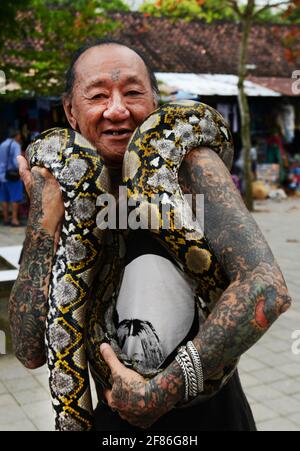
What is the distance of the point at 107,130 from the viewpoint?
5.96 ft

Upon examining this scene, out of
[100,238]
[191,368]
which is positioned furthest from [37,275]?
[191,368]

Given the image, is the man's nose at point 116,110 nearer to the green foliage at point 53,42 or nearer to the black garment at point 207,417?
the black garment at point 207,417

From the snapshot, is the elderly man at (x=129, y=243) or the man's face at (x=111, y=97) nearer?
the elderly man at (x=129, y=243)

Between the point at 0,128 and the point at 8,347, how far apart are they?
11546mm

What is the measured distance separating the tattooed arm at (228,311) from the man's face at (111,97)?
0.42m

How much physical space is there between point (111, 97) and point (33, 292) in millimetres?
683

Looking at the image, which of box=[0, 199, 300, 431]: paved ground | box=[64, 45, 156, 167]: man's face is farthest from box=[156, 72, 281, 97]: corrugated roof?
box=[64, 45, 156, 167]: man's face

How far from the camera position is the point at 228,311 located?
4.69 feet

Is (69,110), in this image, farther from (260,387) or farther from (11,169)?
(11,169)

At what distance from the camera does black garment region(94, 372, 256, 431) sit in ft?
5.88

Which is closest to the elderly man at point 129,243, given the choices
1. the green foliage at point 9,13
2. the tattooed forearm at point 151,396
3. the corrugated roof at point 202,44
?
the tattooed forearm at point 151,396

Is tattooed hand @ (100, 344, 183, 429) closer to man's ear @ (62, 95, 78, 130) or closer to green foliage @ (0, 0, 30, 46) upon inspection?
man's ear @ (62, 95, 78, 130)

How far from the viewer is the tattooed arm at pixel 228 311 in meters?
1.42
